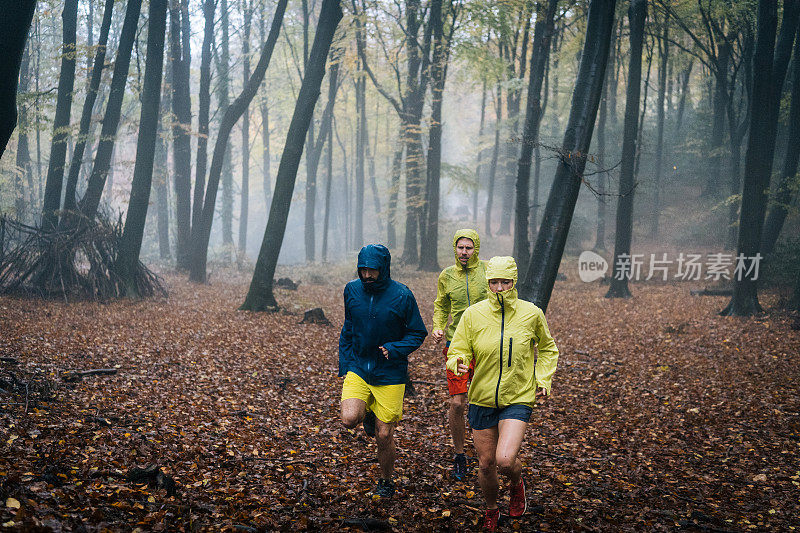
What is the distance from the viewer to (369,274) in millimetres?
4344

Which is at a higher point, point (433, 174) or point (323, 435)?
point (433, 174)

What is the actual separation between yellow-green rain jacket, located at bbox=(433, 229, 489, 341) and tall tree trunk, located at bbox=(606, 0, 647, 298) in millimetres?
10958

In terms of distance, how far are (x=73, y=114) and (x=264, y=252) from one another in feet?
88.1

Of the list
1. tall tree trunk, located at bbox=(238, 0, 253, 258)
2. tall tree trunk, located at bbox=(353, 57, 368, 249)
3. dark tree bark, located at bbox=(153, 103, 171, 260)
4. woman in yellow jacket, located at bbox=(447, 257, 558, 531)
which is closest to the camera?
woman in yellow jacket, located at bbox=(447, 257, 558, 531)

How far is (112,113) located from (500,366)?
14.6 meters

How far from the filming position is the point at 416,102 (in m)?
23.1

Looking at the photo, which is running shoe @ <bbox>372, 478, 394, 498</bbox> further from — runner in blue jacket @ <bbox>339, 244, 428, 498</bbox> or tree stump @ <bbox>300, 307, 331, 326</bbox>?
tree stump @ <bbox>300, 307, 331, 326</bbox>

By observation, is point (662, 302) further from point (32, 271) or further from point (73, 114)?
point (73, 114)

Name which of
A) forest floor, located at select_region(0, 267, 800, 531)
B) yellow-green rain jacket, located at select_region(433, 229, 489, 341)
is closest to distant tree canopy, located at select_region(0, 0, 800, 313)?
forest floor, located at select_region(0, 267, 800, 531)

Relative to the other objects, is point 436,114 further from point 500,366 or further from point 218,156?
point 500,366

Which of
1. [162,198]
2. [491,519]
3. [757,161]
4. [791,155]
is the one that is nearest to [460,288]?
[491,519]

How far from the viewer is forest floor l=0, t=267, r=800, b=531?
4.17 meters

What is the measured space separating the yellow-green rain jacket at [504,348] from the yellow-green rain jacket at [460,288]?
148cm

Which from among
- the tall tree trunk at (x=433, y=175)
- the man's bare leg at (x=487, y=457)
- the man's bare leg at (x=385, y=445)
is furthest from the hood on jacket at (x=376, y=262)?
the tall tree trunk at (x=433, y=175)
